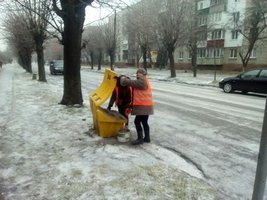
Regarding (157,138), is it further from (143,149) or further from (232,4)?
(232,4)

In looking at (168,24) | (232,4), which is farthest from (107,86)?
(232,4)

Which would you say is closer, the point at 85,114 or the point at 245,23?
the point at 85,114

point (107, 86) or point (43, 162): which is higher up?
point (107, 86)

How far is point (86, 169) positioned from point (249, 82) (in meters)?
14.4

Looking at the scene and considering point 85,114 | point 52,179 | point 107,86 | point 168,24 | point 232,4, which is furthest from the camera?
point 232,4

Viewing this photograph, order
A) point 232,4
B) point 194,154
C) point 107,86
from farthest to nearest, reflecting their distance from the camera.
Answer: point 232,4
point 107,86
point 194,154

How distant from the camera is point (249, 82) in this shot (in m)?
17.5

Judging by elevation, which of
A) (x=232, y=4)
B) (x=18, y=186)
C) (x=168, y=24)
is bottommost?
(x=18, y=186)

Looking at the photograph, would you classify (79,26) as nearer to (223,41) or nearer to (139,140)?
(139,140)

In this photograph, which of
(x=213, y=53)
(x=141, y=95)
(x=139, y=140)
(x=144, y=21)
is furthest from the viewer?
(x=213, y=53)

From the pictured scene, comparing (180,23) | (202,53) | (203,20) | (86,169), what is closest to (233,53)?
(202,53)

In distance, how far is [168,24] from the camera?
101 feet

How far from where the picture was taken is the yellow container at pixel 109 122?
646cm

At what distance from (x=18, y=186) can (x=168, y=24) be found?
27.9 meters
